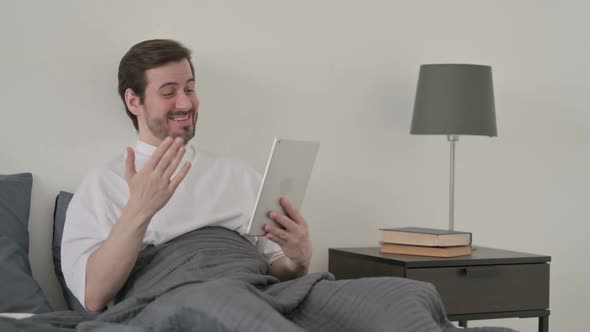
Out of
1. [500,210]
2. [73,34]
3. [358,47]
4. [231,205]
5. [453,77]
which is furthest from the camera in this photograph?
[500,210]

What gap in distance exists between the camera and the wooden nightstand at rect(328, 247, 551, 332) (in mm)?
2920

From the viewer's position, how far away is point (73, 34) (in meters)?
2.87

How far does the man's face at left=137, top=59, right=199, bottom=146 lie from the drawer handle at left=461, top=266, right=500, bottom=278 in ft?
3.57

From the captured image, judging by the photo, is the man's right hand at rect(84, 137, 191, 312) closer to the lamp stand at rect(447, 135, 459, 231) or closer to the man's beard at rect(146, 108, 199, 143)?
the man's beard at rect(146, 108, 199, 143)

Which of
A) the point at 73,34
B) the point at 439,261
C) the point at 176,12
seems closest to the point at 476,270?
the point at 439,261

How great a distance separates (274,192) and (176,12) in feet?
3.15

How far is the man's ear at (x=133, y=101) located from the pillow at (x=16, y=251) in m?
0.40

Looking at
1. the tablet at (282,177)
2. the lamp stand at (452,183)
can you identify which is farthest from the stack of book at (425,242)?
the tablet at (282,177)

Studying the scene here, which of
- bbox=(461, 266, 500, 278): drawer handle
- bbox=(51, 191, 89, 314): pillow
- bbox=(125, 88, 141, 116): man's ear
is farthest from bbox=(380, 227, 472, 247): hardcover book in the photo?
bbox=(51, 191, 89, 314): pillow

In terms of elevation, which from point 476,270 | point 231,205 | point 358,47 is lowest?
point 476,270

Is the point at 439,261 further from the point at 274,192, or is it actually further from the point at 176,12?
the point at 176,12

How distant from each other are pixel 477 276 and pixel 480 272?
2cm

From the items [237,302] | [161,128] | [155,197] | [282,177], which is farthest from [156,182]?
[237,302]

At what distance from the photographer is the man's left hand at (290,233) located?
2471 mm
